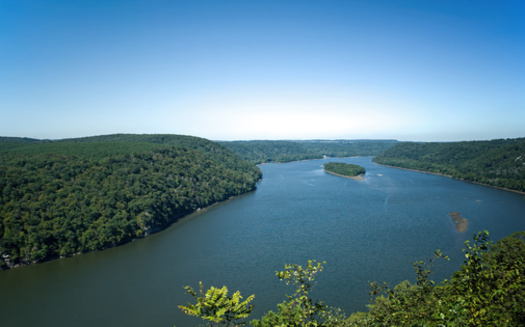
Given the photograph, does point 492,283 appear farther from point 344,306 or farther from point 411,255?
point 411,255

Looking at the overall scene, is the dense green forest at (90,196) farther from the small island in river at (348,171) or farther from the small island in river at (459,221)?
the small island in river at (348,171)

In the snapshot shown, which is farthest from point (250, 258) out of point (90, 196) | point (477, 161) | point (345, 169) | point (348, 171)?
point (477, 161)

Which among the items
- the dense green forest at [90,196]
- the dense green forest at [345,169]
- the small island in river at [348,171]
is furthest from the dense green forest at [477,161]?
the dense green forest at [90,196]

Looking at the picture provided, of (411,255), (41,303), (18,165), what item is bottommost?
(41,303)

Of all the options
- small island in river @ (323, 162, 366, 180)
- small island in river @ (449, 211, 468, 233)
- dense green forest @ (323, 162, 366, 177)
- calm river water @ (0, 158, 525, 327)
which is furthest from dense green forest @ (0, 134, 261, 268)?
dense green forest @ (323, 162, 366, 177)

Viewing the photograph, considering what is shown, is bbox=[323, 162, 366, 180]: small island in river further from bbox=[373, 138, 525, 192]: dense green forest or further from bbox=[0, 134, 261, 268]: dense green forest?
bbox=[0, 134, 261, 268]: dense green forest

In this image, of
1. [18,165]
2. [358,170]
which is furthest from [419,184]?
[18,165]
